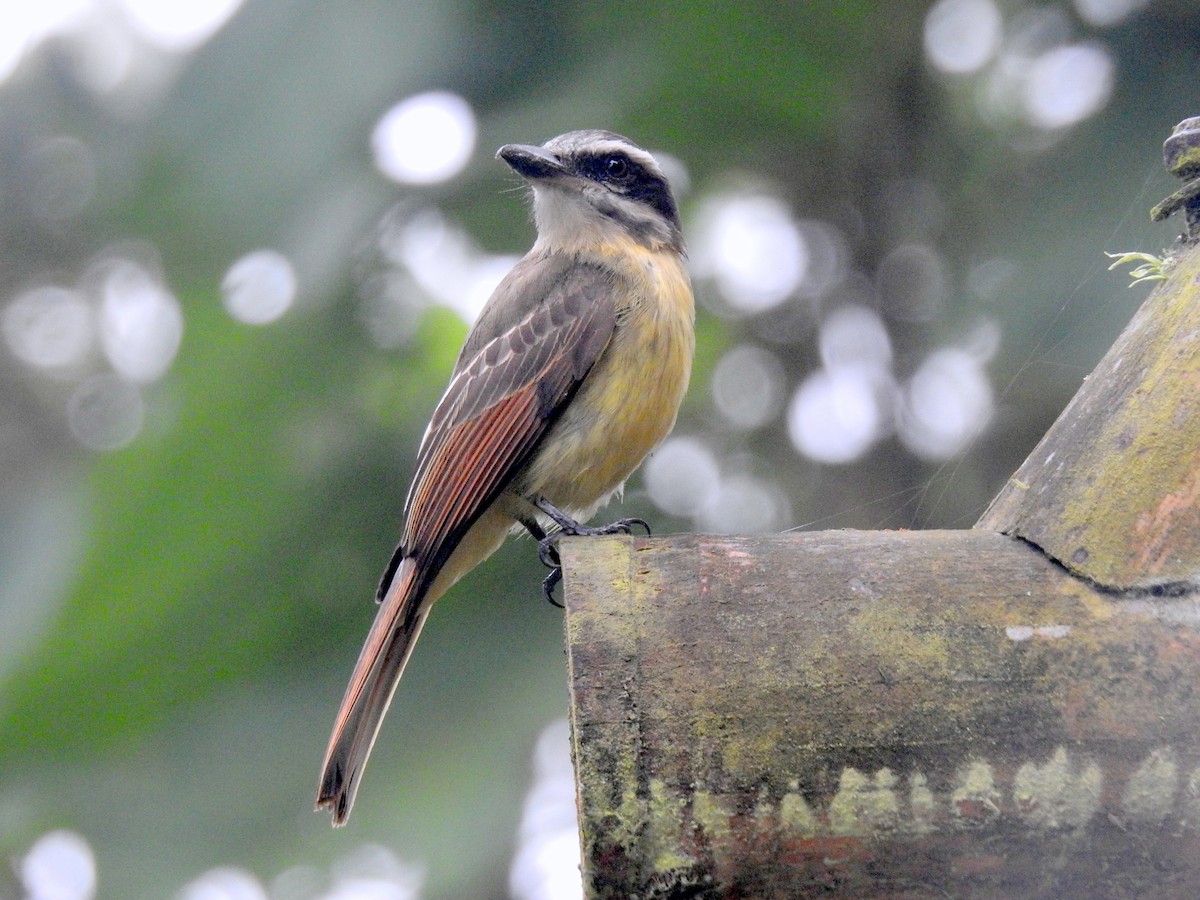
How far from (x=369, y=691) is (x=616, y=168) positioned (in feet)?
7.02

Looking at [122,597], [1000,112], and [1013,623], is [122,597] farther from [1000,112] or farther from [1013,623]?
[1000,112]

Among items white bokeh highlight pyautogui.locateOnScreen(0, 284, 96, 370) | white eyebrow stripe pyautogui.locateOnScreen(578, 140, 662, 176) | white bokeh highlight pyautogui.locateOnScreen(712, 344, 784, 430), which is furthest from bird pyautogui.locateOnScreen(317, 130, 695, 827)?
white bokeh highlight pyautogui.locateOnScreen(0, 284, 96, 370)

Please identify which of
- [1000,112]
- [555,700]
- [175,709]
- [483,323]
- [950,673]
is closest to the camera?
[950,673]

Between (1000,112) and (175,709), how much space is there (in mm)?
4548

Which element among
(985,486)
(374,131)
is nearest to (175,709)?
(374,131)

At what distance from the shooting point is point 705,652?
2.08 meters

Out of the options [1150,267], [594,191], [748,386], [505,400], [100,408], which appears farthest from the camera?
[100,408]

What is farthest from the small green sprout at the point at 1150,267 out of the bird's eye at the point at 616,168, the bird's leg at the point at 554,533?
the bird's eye at the point at 616,168

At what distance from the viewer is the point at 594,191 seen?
4.91 m

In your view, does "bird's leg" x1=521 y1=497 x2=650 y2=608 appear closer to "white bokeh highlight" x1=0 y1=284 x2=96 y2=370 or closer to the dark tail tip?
the dark tail tip

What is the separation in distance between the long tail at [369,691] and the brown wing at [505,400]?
0.06 m

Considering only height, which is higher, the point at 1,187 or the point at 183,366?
the point at 1,187

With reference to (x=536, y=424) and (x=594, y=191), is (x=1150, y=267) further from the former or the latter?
(x=594, y=191)

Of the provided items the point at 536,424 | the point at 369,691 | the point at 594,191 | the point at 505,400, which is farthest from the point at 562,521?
the point at 594,191
